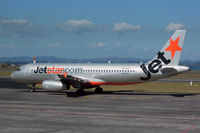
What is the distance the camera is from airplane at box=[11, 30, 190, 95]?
3572cm

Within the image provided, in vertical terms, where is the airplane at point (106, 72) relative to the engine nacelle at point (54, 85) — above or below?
above

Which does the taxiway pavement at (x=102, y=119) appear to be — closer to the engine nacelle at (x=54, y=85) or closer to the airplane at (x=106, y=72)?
the airplane at (x=106, y=72)

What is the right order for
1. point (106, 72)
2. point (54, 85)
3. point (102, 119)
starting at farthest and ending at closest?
point (106, 72) → point (54, 85) → point (102, 119)

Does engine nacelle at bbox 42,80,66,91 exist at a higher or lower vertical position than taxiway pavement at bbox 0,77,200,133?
higher

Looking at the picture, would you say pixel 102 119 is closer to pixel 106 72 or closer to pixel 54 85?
pixel 54 85

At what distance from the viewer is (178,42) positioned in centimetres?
3556

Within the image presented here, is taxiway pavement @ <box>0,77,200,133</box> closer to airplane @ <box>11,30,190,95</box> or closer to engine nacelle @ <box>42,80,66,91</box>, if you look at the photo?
airplane @ <box>11,30,190,95</box>

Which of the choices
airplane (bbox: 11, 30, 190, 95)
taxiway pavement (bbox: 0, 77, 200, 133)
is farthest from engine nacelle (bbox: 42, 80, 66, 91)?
taxiway pavement (bbox: 0, 77, 200, 133)

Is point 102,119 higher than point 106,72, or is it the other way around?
point 106,72

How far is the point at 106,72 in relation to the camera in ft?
128

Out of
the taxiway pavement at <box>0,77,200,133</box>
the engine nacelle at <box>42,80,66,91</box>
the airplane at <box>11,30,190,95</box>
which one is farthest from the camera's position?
the engine nacelle at <box>42,80,66,91</box>

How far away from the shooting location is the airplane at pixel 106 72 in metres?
35.7

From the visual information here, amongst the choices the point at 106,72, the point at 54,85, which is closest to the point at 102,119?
the point at 54,85

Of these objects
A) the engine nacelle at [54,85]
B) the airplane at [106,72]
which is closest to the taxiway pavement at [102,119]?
the airplane at [106,72]
